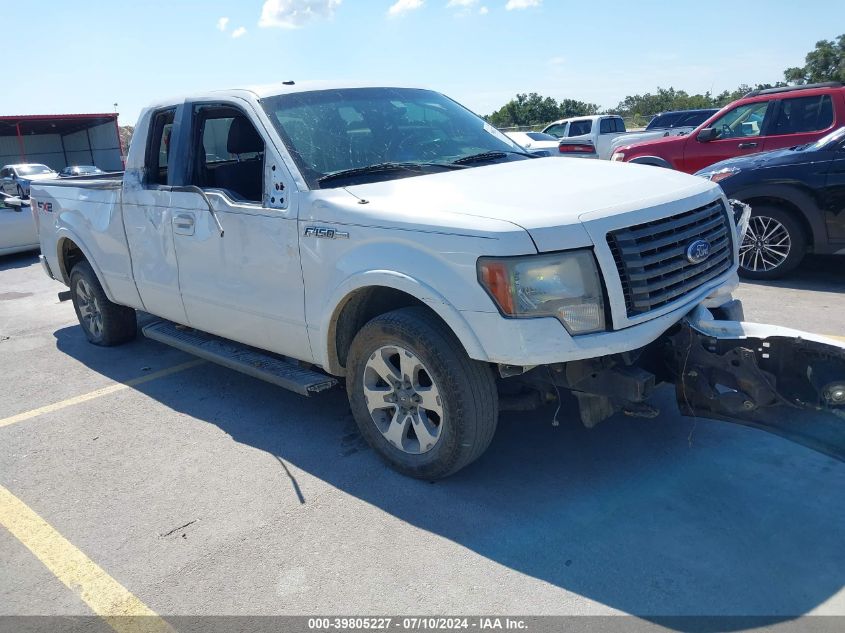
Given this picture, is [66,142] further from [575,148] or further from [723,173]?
[723,173]

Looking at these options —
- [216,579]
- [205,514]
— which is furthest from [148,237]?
[216,579]

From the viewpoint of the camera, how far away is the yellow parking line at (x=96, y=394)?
5055mm

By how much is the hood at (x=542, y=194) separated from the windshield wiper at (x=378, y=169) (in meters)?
0.16

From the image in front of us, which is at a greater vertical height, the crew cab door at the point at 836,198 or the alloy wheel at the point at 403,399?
the crew cab door at the point at 836,198

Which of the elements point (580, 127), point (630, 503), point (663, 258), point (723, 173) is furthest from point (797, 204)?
point (580, 127)

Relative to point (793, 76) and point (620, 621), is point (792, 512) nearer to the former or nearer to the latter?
point (620, 621)

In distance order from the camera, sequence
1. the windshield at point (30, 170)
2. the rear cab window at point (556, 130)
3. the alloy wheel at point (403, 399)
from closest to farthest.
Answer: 1. the alloy wheel at point (403, 399)
2. the windshield at point (30, 170)
3. the rear cab window at point (556, 130)

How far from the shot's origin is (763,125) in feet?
32.0

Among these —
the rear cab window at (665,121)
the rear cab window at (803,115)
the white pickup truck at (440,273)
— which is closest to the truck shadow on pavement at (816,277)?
the rear cab window at (803,115)

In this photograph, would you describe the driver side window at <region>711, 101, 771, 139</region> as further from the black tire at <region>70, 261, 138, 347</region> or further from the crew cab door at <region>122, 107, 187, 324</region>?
the black tire at <region>70, 261, 138, 347</region>

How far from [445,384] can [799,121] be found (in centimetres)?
839

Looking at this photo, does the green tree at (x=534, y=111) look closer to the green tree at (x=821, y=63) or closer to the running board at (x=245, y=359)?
the green tree at (x=821, y=63)

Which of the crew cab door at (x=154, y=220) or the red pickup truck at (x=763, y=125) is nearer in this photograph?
the crew cab door at (x=154, y=220)

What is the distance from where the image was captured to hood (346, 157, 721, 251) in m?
3.10
